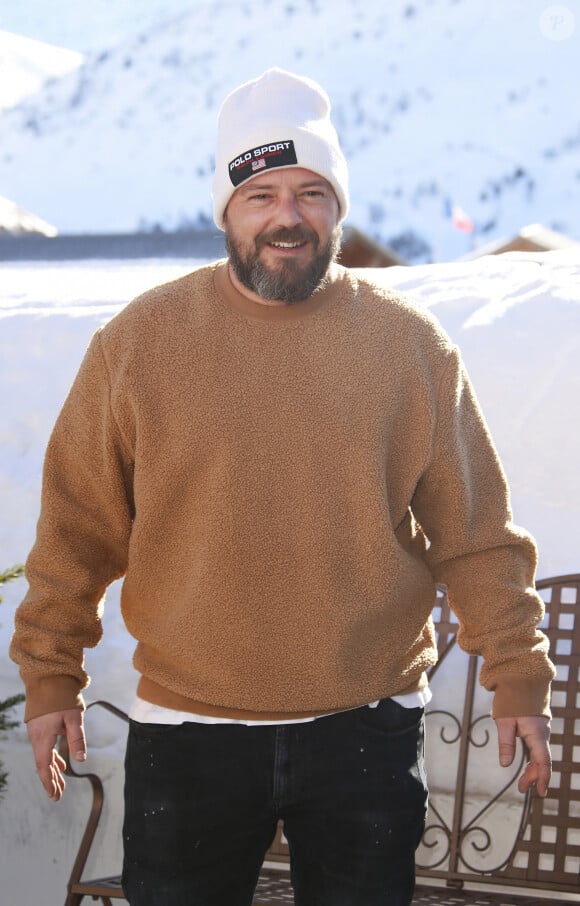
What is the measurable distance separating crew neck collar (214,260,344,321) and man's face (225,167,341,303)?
0.01m

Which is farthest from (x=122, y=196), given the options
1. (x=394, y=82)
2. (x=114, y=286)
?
(x=114, y=286)

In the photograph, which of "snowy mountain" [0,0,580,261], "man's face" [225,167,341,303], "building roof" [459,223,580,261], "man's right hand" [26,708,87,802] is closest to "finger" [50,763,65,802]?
"man's right hand" [26,708,87,802]

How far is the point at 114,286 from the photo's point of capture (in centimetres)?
486

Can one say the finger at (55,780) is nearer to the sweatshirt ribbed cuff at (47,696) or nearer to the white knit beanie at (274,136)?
the sweatshirt ribbed cuff at (47,696)

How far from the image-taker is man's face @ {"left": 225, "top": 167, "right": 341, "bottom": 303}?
6.20 feet

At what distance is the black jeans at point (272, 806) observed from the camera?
1836 millimetres

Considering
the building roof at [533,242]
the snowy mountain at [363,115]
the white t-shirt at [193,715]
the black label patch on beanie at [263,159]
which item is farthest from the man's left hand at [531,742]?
the snowy mountain at [363,115]

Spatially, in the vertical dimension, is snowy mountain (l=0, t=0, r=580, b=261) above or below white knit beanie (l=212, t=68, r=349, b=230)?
above

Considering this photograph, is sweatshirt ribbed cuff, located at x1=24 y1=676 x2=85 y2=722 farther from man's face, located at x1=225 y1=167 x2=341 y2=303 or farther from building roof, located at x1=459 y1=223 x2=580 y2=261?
building roof, located at x1=459 y1=223 x2=580 y2=261

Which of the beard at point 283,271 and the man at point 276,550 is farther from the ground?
the beard at point 283,271

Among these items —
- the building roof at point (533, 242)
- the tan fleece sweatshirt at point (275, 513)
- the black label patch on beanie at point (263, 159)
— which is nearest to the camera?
the tan fleece sweatshirt at point (275, 513)

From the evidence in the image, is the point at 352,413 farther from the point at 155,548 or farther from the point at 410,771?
the point at 410,771

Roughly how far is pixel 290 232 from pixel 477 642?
72 centimetres

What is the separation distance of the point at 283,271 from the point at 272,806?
81cm
